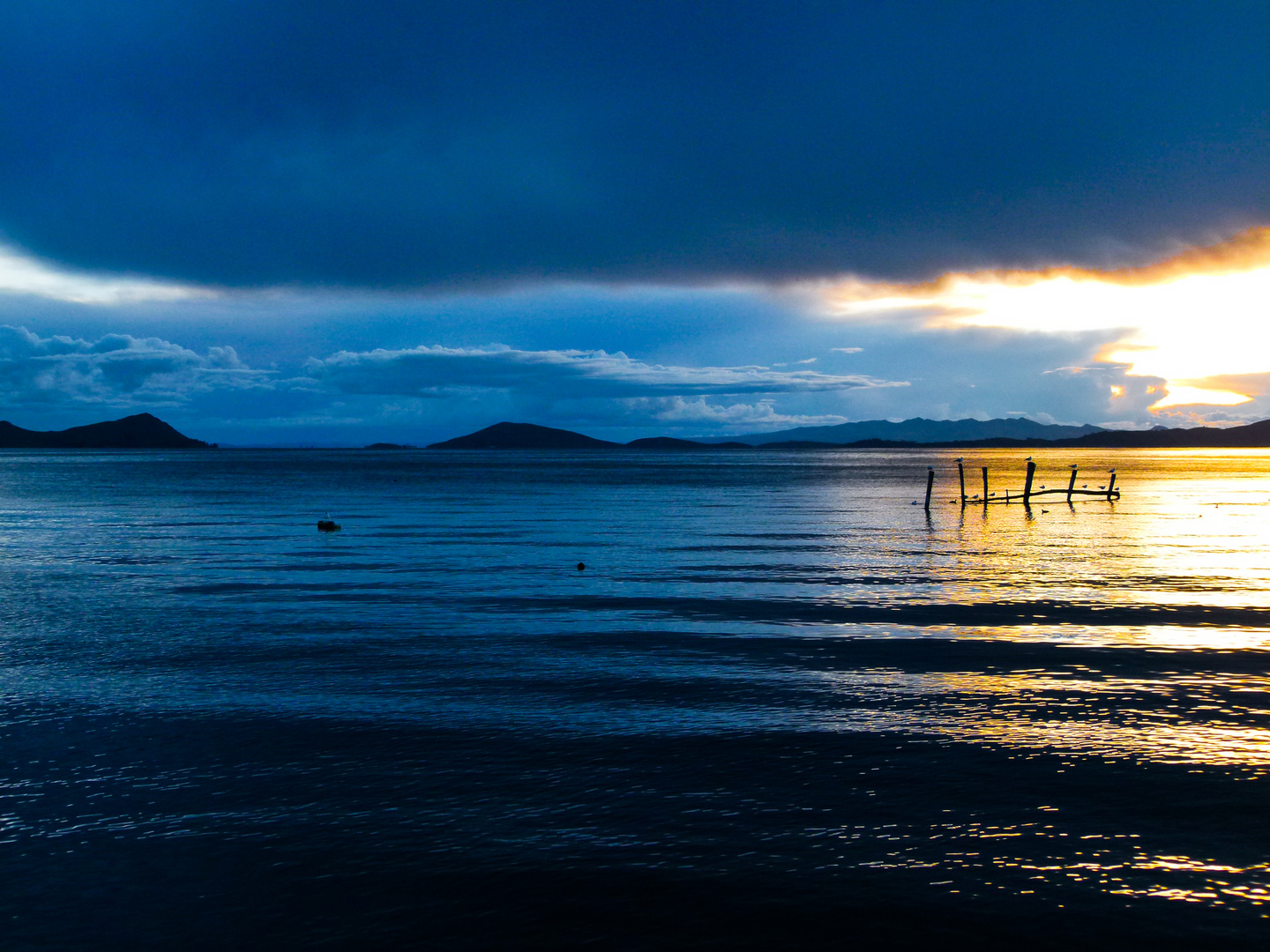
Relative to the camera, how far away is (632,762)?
13172 mm

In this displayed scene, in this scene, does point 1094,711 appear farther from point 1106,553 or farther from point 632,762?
point 1106,553

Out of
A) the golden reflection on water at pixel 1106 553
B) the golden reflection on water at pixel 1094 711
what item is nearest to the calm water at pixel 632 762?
the golden reflection on water at pixel 1094 711

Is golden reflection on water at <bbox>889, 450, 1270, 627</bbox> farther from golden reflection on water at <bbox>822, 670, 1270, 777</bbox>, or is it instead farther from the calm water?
golden reflection on water at <bbox>822, 670, 1270, 777</bbox>

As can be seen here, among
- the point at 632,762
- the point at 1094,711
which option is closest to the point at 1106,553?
the point at 1094,711

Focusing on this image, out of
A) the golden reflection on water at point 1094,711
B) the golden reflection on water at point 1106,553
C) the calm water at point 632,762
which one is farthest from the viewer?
the golden reflection on water at point 1106,553

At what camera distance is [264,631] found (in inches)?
890

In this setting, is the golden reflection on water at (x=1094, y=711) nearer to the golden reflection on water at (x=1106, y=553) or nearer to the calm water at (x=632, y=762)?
the calm water at (x=632, y=762)

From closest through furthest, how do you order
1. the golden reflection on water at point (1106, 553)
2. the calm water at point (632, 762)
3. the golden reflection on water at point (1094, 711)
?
the calm water at point (632, 762)
the golden reflection on water at point (1094, 711)
the golden reflection on water at point (1106, 553)

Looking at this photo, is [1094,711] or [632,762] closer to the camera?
[632,762]

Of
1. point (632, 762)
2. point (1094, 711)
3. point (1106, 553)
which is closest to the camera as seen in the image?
point (632, 762)

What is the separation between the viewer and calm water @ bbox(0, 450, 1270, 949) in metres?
9.36

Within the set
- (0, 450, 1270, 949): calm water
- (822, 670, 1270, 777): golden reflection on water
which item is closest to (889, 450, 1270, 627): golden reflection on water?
(0, 450, 1270, 949): calm water

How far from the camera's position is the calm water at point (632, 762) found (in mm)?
9359

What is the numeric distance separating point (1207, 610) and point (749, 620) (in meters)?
11.8
